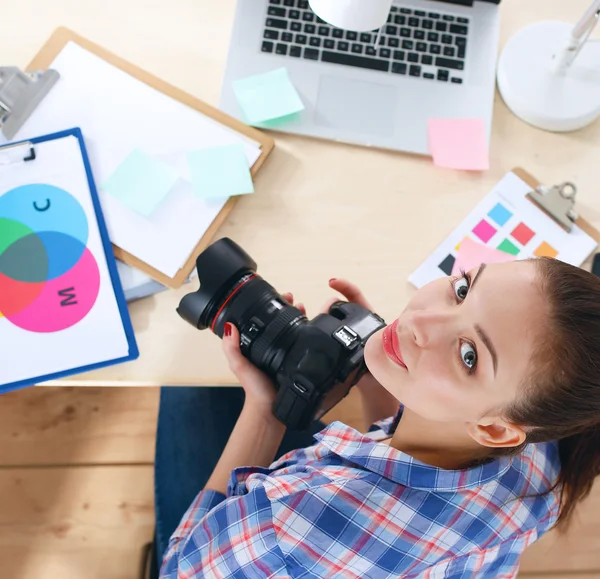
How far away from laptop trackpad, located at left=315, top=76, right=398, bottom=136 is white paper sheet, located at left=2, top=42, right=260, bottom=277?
12 cm

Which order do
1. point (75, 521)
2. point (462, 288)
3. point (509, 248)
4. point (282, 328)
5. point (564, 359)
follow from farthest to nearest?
point (75, 521) → point (509, 248) → point (282, 328) → point (462, 288) → point (564, 359)

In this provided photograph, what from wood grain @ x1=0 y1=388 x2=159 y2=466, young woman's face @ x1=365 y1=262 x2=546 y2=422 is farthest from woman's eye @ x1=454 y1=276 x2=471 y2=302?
wood grain @ x1=0 y1=388 x2=159 y2=466

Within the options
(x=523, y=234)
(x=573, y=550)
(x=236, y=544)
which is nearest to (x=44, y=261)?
(x=236, y=544)

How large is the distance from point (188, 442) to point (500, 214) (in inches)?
21.5

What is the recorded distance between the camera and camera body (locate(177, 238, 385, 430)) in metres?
0.66

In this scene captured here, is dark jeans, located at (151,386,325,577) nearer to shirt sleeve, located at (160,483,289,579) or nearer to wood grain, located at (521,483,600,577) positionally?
shirt sleeve, located at (160,483,289,579)

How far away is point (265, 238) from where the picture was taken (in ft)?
2.48

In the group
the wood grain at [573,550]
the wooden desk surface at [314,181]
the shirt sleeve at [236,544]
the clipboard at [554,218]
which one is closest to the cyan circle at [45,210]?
the wooden desk surface at [314,181]

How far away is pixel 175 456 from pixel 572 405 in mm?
566

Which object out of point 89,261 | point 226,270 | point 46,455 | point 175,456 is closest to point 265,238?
point 226,270

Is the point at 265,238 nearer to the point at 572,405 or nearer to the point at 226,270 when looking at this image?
the point at 226,270

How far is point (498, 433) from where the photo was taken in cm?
54

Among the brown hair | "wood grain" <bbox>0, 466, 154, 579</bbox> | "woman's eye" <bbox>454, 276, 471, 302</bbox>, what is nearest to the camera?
the brown hair

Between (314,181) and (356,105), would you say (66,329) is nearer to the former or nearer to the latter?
(314,181)
